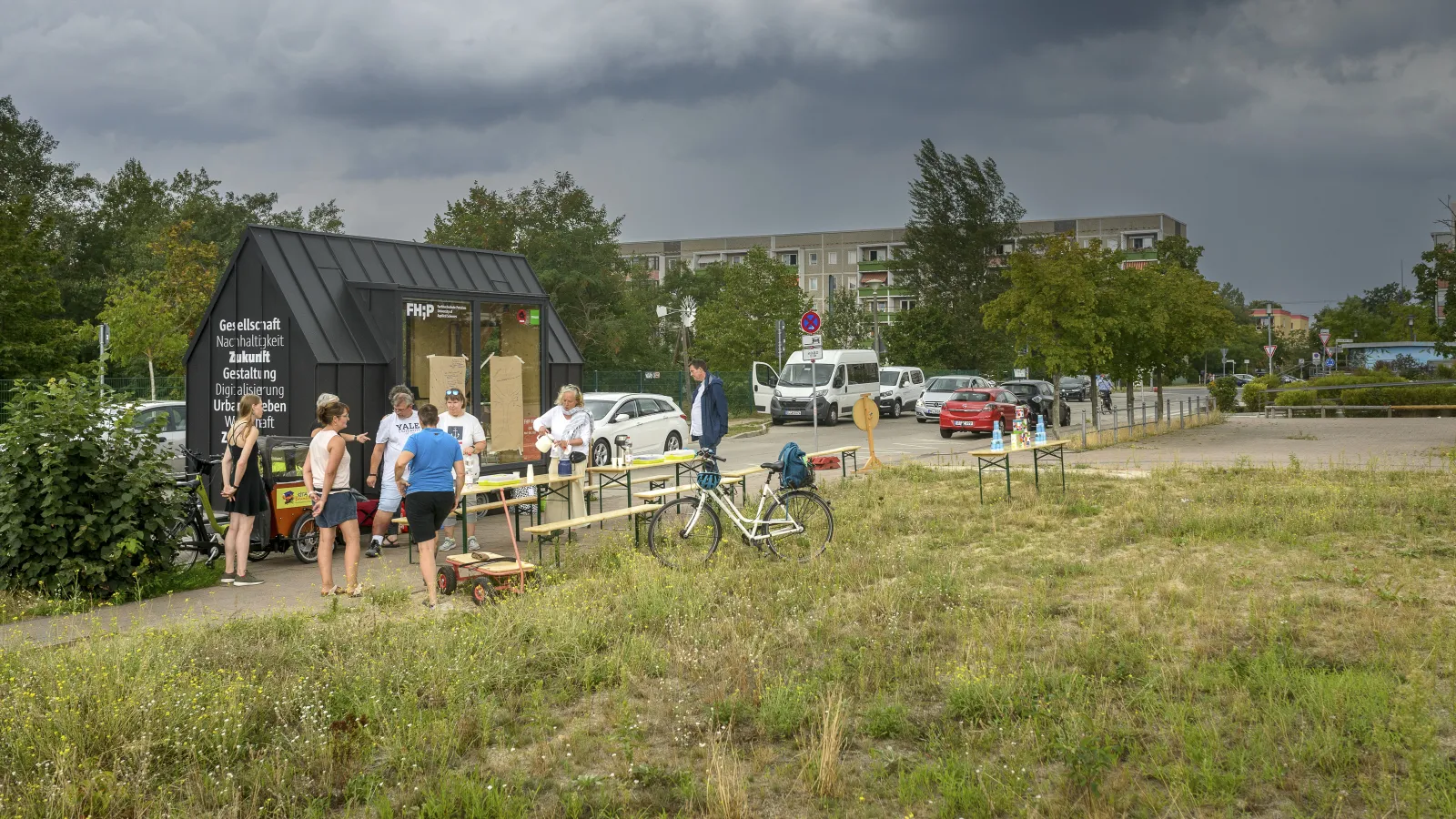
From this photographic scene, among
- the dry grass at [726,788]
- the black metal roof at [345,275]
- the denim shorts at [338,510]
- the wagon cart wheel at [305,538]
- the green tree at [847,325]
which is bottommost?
the dry grass at [726,788]

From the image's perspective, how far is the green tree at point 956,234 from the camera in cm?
5919

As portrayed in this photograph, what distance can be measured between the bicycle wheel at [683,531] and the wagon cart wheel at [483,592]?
163 centimetres

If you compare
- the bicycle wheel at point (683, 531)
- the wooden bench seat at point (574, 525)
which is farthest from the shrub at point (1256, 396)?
the bicycle wheel at point (683, 531)

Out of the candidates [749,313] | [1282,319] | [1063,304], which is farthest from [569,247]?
[1282,319]

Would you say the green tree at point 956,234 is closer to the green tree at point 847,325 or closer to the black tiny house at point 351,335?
the green tree at point 847,325

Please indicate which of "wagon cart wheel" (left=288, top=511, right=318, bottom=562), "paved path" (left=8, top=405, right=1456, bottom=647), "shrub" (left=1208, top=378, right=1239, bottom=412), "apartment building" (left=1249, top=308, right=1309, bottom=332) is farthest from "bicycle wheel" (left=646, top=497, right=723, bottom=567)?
"apartment building" (left=1249, top=308, right=1309, bottom=332)

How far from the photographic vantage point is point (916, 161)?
6062 centimetres

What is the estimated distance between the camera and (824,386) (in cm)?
3431

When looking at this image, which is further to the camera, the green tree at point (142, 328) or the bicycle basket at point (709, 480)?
the green tree at point (142, 328)

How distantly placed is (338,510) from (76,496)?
191 centimetres

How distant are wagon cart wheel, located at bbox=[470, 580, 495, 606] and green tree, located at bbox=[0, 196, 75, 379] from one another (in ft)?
63.4

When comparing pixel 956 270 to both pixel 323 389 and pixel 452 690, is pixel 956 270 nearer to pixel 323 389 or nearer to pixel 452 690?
pixel 323 389

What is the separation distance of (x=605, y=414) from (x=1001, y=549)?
11.6 metres

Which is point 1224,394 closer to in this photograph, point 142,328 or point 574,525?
point 142,328
